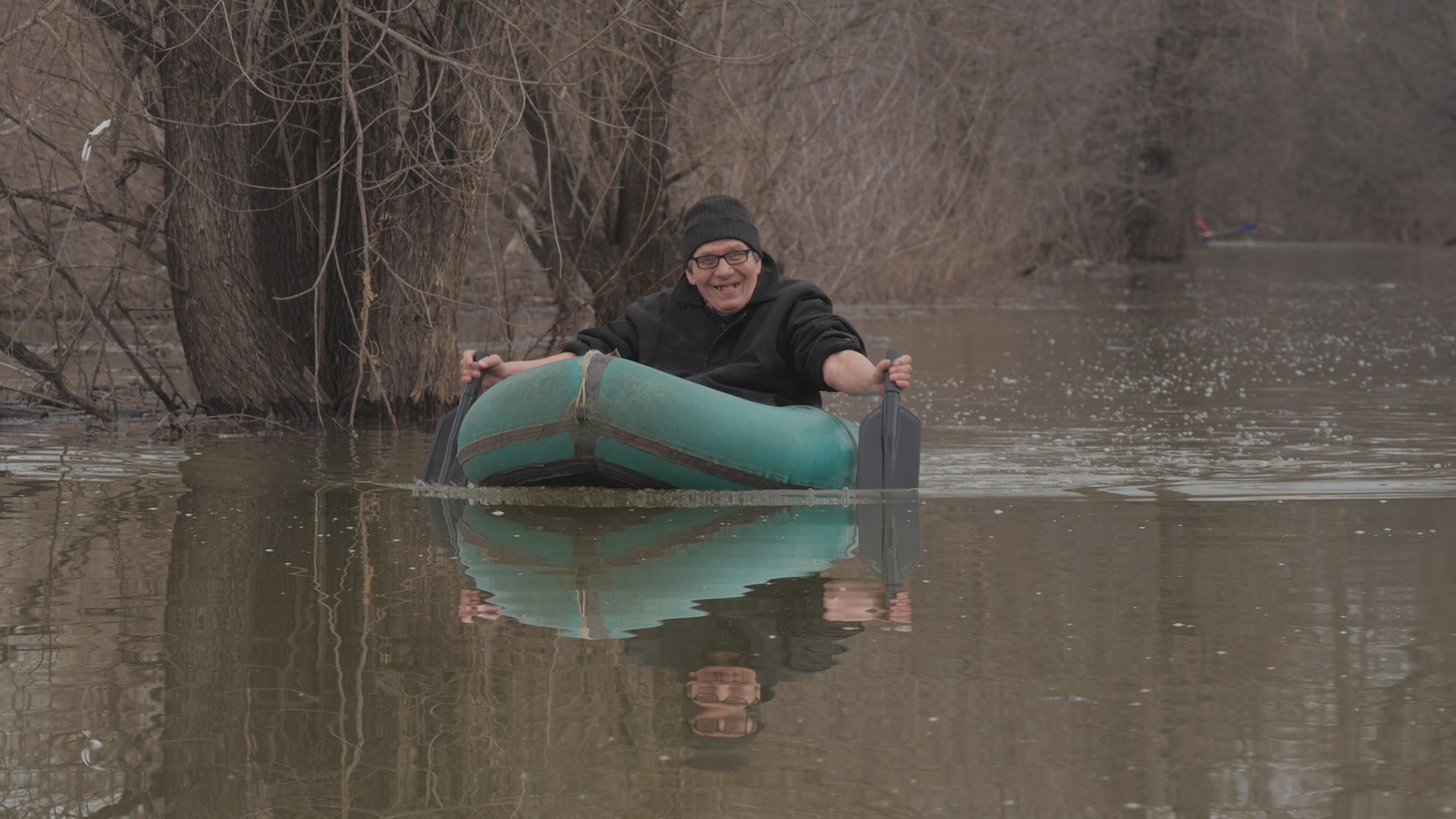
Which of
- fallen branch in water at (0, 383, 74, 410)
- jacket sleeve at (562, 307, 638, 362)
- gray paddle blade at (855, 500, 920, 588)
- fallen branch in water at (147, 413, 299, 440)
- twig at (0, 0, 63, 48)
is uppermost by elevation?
twig at (0, 0, 63, 48)

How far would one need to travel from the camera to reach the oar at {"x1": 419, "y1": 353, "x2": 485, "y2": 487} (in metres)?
7.72

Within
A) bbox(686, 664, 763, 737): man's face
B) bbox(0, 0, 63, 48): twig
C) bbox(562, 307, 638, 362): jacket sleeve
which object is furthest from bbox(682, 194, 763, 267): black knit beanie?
bbox(686, 664, 763, 737): man's face

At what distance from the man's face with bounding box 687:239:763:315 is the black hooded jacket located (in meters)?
0.04

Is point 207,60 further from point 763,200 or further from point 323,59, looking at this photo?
point 763,200

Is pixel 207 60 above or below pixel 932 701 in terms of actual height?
above

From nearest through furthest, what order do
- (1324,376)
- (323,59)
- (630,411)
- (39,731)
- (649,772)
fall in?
(649,772) → (39,731) → (630,411) → (323,59) → (1324,376)

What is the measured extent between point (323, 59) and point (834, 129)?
898 centimetres

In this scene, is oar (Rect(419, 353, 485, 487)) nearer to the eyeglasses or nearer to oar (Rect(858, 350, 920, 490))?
the eyeglasses

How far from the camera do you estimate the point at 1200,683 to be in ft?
13.4

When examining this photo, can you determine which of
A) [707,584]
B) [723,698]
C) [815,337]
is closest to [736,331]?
[815,337]

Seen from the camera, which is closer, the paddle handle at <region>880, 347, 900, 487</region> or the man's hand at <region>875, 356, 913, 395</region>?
the man's hand at <region>875, 356, 913, 395</region>

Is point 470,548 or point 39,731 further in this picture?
point 470,548

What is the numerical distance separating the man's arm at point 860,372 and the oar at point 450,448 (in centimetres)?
139

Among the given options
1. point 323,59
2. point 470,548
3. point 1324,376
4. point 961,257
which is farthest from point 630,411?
point 961,257
